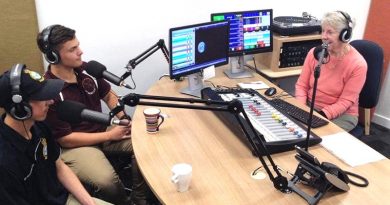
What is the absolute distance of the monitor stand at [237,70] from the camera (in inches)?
104

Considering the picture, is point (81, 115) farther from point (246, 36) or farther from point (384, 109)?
point (384, 109)

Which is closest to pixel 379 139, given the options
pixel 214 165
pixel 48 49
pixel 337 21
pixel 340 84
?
pixel 340 84

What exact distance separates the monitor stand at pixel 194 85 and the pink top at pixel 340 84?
701 mm

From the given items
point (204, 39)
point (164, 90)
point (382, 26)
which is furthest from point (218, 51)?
point (382, 26)

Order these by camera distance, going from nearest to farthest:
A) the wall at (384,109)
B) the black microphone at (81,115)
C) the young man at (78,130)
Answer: the black microphone at (81,115)
the young man at (78,130)
the wall at (384,109)

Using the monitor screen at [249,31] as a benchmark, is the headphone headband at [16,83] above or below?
above

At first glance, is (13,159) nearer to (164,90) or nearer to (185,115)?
(185,115)

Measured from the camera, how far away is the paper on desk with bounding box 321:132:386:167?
5.23 ft

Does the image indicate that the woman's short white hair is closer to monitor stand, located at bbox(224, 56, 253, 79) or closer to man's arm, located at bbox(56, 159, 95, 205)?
monitor stand, located at bbox(224, 56, 253, 79)

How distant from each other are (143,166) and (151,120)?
0.31 meters

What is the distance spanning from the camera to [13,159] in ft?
4.42

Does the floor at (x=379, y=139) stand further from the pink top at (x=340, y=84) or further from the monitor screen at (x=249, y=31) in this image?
the monitor screen at (x=249, y=31)

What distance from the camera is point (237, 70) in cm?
268

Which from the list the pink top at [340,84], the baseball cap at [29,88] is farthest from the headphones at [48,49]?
the pink top at [340,84]
